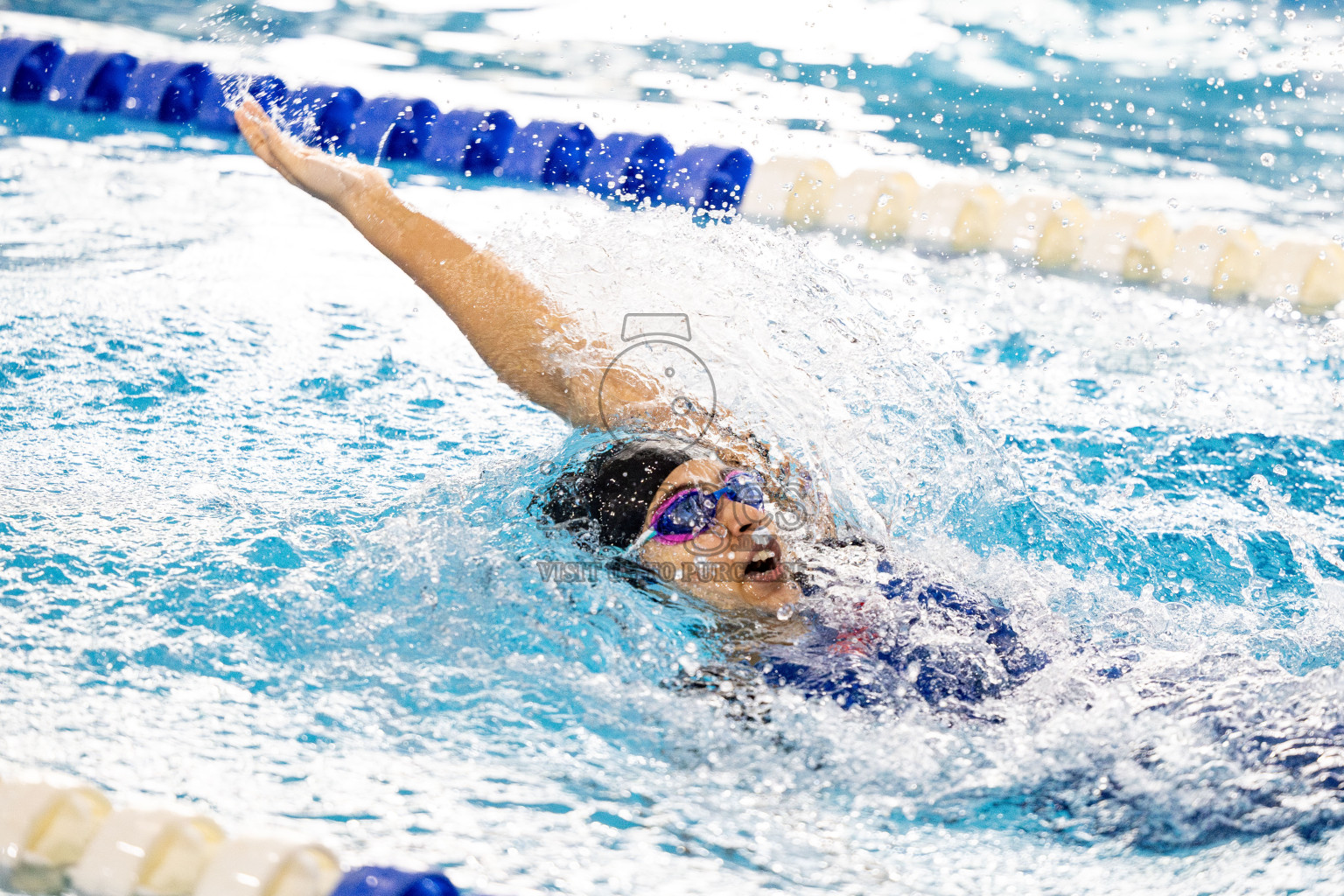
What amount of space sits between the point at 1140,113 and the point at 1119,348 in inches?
89.3

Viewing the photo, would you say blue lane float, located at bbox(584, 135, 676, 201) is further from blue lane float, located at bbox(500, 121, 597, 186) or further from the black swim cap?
the black swim cap

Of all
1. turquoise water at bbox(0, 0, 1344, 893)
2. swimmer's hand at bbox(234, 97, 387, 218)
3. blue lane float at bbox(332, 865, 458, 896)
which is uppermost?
swimmer's hand at bbox(234, 97, 387, 218)

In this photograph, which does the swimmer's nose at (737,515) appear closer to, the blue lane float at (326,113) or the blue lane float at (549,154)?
the blue lane float at (549,154)

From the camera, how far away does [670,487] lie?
1733 millimetres

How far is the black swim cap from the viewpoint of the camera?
1.75 metres

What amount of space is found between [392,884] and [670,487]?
66 centimetres

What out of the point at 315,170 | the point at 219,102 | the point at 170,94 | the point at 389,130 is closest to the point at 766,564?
the point at 315,170

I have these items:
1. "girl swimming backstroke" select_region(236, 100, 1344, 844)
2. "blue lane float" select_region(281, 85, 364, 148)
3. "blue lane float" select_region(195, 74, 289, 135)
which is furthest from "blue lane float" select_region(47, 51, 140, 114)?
"girl swimming backstroke" select_region(236, 100, 1344, 844)

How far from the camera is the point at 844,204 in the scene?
414 centimetres

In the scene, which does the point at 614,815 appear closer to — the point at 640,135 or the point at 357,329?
the point at 357,329

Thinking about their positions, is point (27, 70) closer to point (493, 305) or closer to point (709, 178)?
point (709, 178)

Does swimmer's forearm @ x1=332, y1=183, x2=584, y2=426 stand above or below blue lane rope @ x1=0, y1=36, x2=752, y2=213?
below

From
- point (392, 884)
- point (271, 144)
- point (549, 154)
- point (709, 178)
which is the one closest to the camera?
point (392, 884)

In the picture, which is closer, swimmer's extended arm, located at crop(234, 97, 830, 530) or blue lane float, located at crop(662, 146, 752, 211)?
swimmer's extended arm, located at crop(234, 97, 830, 530)
